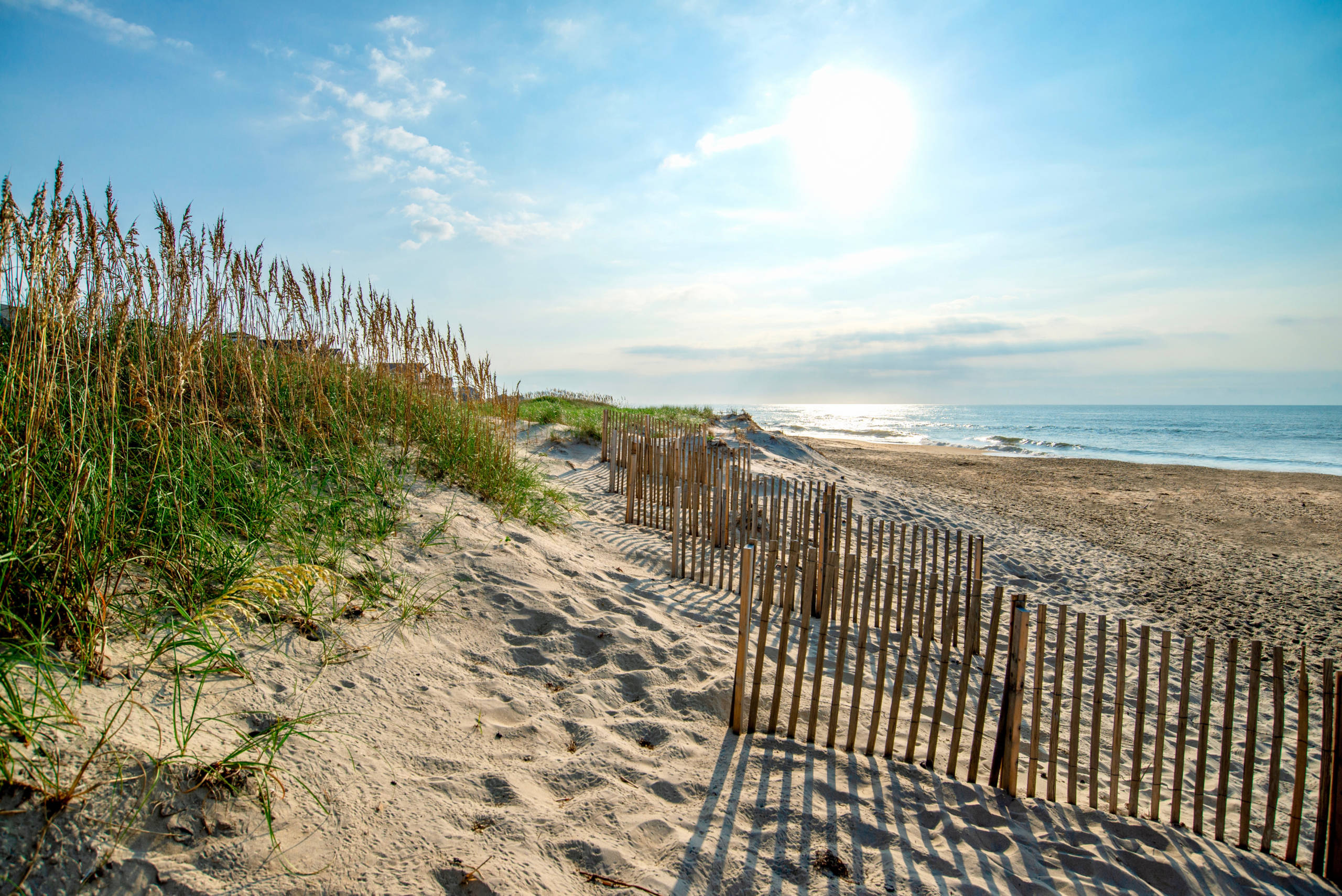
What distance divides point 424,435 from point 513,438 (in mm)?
1007

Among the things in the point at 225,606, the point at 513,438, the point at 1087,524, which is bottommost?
the point at 1087,524

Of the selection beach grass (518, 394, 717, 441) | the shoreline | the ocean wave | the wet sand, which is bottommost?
the wet sand

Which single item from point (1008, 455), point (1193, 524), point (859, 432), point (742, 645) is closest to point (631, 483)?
point (742, 645)

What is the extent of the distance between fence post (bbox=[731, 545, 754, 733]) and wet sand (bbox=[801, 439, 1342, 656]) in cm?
492

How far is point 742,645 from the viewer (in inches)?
103

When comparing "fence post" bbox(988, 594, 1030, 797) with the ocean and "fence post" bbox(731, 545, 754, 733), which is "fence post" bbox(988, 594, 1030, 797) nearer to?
"fence post" bbox(731, 545, 754, 733)

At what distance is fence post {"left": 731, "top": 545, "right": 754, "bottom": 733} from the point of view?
2574mm

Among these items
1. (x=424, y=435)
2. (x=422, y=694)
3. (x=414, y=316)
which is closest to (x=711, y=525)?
(x=424, y=435)

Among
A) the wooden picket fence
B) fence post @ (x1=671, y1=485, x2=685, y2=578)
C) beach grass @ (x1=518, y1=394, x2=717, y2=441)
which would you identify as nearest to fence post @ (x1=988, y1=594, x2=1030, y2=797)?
the wooden picket fence

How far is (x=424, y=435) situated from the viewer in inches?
202

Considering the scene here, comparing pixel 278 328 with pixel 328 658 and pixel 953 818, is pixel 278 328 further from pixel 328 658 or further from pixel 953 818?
pixel 953 818

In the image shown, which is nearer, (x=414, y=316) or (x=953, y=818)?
(x=953, y=818)

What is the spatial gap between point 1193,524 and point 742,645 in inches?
429

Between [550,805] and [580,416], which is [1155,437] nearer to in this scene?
[580,416]
